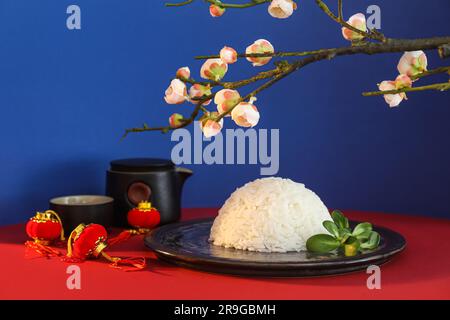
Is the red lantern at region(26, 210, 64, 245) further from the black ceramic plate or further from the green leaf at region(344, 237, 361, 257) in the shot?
the green leaf at region(344, 237, 361, 257)

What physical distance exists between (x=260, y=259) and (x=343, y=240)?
158 mm

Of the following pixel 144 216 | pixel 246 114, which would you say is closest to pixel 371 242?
pixel 246 114

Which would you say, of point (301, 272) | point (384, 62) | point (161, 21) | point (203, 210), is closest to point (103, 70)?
point (161, 21)

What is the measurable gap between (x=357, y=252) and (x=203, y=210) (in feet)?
2.38

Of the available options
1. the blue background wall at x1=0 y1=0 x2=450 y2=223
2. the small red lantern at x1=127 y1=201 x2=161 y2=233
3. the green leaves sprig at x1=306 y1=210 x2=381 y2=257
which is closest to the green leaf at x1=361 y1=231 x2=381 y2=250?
the green leaves sprig at x1=306 y1=210 x2=381 y2=257

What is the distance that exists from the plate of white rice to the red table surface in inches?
0.9

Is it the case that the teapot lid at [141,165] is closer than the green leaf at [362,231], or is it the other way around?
the green leaf at [362,231]

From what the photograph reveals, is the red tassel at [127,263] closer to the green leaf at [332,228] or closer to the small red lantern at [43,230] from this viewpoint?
the small red lantern at [43,230]

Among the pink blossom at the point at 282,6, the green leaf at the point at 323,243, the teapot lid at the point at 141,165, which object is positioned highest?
the pink blossom at the point at 282,6

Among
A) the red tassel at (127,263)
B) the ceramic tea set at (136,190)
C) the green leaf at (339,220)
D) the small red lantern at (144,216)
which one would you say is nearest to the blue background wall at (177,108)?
the ceramic tea set at (136,190)

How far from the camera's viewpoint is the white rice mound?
1.31 meters

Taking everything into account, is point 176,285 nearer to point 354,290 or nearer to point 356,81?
point 354,290

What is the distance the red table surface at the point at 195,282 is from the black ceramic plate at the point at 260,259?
0.01 metres

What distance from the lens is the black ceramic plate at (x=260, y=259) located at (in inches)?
46.4
